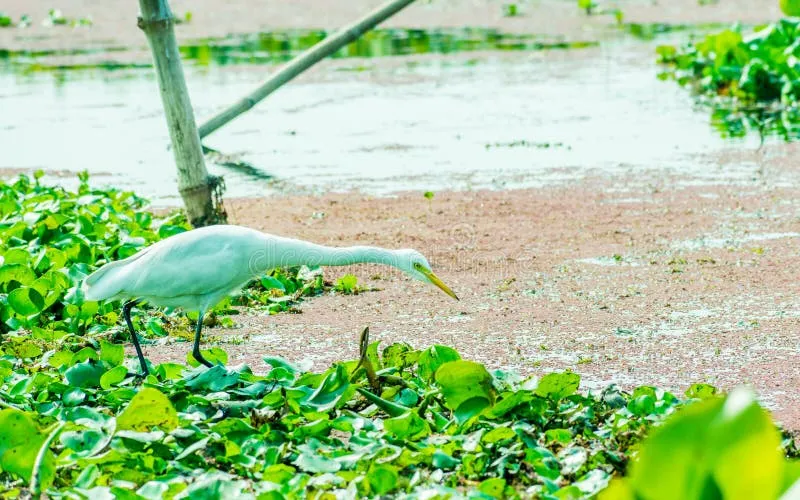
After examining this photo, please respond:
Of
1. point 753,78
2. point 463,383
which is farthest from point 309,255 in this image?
point 753,78

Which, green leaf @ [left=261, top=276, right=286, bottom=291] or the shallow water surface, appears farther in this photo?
the shallow water surface

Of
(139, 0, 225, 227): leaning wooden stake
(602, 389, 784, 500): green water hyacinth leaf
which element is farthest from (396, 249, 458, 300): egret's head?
(602, 389, 784, 500): green water hyacinth leaf

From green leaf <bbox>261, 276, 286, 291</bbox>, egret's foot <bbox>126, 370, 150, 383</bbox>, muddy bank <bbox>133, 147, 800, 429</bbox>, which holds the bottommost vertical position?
muddy bank <bbox>133, 147, 800, 429</bbox>

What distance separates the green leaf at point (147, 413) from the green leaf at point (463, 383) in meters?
0.95

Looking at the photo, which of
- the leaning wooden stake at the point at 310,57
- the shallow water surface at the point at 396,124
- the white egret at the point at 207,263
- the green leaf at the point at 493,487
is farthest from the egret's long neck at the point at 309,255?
the leaning wooden stake at the point at 310,57

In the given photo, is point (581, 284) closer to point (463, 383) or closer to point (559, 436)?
point (463, 383)

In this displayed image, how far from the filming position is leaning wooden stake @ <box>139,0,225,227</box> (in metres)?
7.09

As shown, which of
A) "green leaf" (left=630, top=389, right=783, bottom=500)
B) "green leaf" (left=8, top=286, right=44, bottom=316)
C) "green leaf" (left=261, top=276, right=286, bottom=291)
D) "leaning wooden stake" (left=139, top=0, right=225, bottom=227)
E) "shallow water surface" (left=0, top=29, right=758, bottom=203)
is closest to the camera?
"green leaf" (left=630, top=389, right=783, bottom=500)

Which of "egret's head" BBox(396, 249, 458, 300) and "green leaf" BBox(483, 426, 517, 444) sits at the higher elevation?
"egret's head" BBox(396, 249, 458, 300)

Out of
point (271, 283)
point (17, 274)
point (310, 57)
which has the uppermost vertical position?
point (310, 57)

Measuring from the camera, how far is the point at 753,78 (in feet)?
41.5

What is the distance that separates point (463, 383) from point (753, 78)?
9.44m

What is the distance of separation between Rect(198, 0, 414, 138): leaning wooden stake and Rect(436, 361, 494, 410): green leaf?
6.49 m

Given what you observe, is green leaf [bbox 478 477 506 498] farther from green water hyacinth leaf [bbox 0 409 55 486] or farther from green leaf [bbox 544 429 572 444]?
green water hyacinth leaf [bbox 0 409 55 486]
